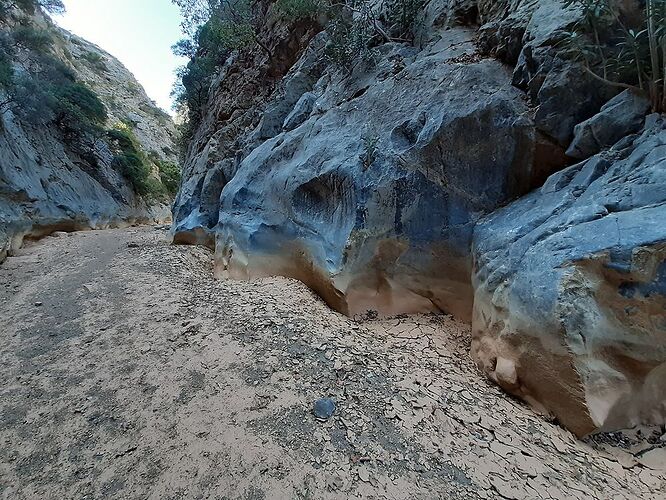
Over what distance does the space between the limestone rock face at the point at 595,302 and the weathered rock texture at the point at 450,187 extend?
0.05 ft

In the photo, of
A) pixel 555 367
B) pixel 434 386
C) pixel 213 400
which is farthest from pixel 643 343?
pixel 213 400

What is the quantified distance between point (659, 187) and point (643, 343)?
1.10m

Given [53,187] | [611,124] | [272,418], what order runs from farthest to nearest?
[53,187] → [611,124] → [272,418]

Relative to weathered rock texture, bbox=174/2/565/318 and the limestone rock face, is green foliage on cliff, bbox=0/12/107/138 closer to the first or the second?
weathered rock texture, bbox=174/2/565/318

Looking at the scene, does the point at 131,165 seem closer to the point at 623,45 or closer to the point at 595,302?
the point at 623,45

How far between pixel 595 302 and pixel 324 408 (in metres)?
2.09

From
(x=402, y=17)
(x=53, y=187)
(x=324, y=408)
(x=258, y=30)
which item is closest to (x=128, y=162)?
(x=53, y=187)

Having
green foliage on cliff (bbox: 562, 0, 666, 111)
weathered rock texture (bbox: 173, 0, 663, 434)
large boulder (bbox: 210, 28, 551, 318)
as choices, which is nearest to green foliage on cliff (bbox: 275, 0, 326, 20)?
weathered rock texture (bbox: 173, 0, 663, 434)

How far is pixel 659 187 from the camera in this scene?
2195 mm

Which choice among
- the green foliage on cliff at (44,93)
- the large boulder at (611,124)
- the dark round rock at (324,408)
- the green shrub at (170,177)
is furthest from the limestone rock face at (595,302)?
the green shrub at (170,177)

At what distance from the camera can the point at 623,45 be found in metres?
2.83

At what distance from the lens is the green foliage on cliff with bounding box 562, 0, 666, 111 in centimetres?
252

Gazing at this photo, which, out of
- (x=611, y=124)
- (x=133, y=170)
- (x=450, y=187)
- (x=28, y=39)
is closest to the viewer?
(x=611, y=124)

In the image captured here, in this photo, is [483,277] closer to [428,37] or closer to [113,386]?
[113,386]
